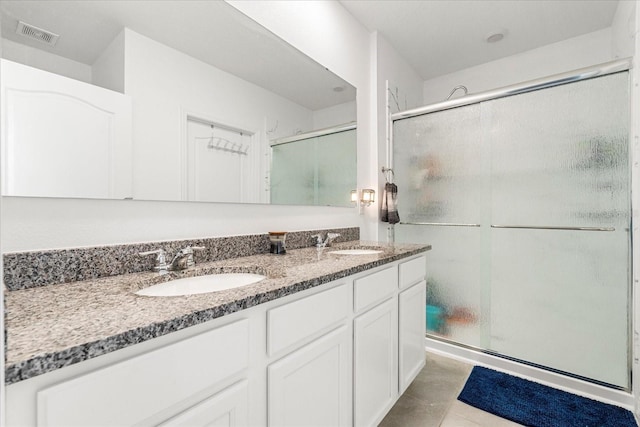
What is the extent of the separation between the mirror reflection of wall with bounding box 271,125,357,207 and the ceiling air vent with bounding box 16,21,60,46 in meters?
0.91

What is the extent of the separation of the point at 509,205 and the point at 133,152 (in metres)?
2.24

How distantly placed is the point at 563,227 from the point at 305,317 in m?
1.86

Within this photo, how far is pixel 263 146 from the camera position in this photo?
1.60 m

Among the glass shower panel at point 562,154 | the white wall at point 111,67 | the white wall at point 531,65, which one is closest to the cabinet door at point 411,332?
the glass shower panel at point 562,154

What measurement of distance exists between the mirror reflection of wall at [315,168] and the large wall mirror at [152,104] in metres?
0.01

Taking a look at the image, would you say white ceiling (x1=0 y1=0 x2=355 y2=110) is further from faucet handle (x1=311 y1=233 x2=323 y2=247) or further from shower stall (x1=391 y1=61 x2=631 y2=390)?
shower stall (x1=391 y1=61 x2=631 y2=390)

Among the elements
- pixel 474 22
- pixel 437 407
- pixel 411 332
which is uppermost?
pixel 474 22

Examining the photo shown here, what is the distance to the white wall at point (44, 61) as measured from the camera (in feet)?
2.93

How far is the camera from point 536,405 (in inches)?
68.5

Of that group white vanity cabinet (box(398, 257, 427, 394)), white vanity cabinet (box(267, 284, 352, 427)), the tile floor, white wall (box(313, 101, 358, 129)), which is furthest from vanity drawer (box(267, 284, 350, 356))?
white wall (box(313, 101, 358, 129))

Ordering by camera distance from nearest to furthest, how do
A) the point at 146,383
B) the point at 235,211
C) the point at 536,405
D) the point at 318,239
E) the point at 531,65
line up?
the point at 146,383
the point at 235,211
the point at 536,405
the point at 318,239
the point at 531,65

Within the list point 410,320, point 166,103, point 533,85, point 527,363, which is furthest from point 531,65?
point 166,103

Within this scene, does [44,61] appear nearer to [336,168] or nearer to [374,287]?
[374,287]

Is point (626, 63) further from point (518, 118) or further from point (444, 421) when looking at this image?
point (444, 421)
